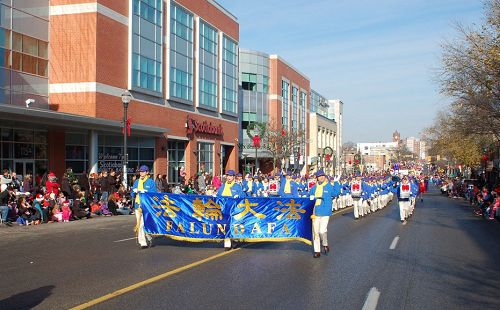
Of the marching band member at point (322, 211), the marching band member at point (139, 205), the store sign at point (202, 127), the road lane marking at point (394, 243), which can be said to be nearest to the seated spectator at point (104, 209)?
the marching band member at point (139, 205)

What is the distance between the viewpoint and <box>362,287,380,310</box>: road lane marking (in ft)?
23.4

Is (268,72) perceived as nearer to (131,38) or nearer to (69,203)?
(131,38)

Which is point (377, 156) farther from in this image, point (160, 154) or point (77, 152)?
point (77, 152)

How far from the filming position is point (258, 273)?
30.7 feet

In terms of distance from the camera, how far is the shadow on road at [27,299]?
7039 millimetres

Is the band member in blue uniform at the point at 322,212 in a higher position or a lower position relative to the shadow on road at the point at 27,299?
higher

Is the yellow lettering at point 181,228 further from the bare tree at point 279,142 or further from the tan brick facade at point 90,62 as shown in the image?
the bare tree at point 279,142

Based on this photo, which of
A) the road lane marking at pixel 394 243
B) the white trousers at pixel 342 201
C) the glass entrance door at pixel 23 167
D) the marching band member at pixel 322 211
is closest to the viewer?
the marching band member at pixel 322 211

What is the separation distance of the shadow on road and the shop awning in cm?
1433

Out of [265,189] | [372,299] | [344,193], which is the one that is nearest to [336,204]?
[344,193]

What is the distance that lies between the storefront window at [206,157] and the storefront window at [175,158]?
2.07m

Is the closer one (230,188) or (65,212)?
(230,188)

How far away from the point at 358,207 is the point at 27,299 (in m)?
17.3

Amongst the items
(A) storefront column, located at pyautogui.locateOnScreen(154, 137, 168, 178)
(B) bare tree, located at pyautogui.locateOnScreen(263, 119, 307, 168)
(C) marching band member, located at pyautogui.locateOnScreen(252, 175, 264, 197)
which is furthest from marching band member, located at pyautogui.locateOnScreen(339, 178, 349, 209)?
(B) bare tree, located at pyautogui.locateOnScreen(263, 119, 307, 168)
